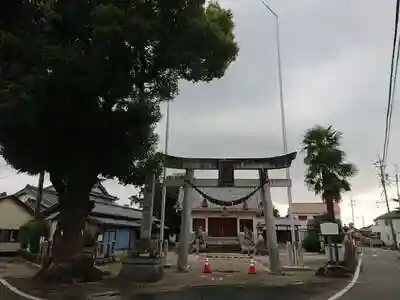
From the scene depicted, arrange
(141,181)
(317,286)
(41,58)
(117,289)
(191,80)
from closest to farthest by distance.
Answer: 1. (41,58)
2. (117,289)
3. (317,286)
4. (191,80)
5. (141,181)

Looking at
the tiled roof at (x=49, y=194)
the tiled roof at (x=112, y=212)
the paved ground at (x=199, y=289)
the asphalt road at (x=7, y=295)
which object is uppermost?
the tiled roof at (x=49, y=194)

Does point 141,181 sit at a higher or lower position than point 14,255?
higher

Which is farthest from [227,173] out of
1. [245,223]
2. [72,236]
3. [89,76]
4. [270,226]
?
[245,223]

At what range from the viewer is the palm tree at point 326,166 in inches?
1328

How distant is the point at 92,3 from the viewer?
1357 cm

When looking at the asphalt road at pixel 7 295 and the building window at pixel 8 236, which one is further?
the building window at pixel 8 236

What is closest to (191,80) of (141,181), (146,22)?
(146,22)

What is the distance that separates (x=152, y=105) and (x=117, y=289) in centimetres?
626

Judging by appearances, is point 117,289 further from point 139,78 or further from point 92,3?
point 92,3

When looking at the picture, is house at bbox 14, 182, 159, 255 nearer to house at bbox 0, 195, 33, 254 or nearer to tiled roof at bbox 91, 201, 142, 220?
tiled roof at bbox 91, 201, 142, 220

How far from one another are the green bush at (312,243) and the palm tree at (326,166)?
7.74 m

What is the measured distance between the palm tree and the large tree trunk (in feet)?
73.2

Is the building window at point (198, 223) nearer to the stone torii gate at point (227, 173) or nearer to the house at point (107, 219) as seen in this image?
the house at point (107, 219)

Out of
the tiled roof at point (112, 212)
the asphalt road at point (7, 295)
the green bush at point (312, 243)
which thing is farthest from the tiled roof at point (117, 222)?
the green bush at point (312, 243)
